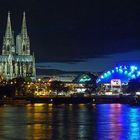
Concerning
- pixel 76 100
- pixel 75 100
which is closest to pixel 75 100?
pixel 75 100

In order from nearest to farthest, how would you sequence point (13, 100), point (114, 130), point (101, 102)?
point (114, 130) → point (13, 100) → point (101, 102)

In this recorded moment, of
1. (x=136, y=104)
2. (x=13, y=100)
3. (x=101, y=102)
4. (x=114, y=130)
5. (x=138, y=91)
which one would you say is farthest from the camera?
(x=138, y=91)

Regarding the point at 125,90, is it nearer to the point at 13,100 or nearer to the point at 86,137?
the point at 13,100

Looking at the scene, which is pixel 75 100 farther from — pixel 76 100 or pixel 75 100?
pixel 76 100

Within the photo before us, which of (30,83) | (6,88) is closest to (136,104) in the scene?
(6,88)

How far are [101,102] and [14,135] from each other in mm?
107547

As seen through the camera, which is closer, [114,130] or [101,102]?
[114,130]

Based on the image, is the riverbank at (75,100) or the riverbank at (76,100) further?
the riverbank at (76,100)

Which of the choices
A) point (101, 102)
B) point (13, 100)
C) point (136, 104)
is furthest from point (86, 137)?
point (101, 102)

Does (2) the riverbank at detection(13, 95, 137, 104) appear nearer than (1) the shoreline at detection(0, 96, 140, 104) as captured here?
No

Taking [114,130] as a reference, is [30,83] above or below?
above

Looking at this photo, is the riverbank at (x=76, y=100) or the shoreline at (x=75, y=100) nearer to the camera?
the shoreline at (x=75, y=100)

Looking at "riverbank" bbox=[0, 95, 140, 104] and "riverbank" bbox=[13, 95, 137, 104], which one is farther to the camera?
"riverbank" bbox=[13, 95, 137, 104]

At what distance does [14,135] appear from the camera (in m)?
46.6
